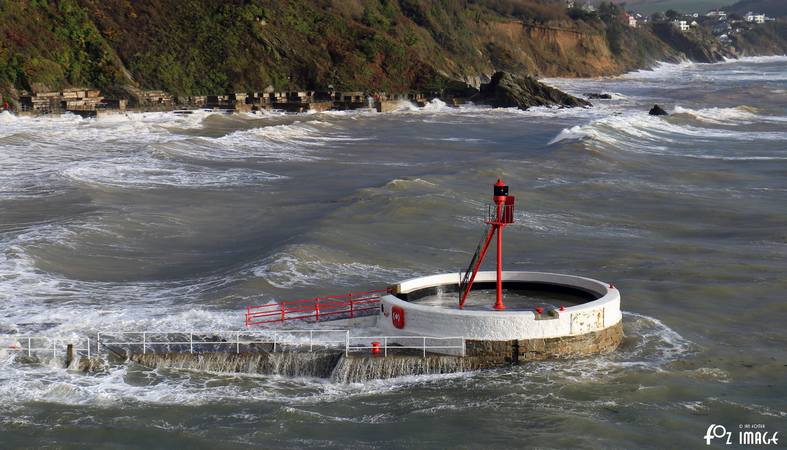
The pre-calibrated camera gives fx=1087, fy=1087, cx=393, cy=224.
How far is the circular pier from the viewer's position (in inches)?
746

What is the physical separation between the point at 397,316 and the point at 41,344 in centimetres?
657

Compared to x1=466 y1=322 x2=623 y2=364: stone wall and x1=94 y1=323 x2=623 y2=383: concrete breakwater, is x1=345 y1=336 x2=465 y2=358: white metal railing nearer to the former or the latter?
x1=94 y1=323 x2=623 y2=383: concrete breakwater

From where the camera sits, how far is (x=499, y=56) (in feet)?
408

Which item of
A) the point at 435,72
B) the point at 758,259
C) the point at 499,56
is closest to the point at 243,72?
the point at 435,72

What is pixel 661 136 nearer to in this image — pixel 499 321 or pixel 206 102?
pixel 206 102

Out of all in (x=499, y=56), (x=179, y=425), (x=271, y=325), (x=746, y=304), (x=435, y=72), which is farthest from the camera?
(x=499, y=56)

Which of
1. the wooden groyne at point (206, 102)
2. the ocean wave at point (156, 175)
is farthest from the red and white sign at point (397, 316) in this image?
the wooden groyne at point (206, 102)

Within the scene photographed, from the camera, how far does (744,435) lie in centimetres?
1614

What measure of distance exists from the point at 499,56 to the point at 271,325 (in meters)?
106

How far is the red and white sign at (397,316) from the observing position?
19562mm

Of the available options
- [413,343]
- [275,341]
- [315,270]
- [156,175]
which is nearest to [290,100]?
[156,175]

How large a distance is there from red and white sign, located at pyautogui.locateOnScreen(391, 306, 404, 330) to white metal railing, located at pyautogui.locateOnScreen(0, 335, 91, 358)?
17.8ft

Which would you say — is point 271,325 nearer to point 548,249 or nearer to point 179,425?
point 179,425

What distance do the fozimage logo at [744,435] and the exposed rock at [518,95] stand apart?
69023 millimetres
